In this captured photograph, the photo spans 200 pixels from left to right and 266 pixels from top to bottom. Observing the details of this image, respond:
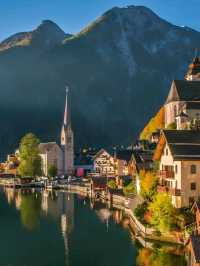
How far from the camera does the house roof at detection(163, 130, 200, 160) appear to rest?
6669 cm

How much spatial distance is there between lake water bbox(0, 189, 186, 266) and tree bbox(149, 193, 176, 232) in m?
2.72

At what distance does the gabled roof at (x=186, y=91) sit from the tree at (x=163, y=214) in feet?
166

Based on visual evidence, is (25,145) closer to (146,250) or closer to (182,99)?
(182,99)

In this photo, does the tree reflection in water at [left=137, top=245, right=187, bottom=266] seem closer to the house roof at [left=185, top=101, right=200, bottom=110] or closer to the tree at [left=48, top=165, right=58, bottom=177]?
the house roof at [left=185, top=101, right=200, bottom=110]

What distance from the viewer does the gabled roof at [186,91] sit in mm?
114556

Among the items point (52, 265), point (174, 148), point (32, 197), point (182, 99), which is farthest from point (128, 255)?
point (32, 197)

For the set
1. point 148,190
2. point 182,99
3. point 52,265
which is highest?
point 182,99

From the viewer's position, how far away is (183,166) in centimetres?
6675

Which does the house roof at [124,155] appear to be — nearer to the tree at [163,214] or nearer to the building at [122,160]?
the building at [122,160]

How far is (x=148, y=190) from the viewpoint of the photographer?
79938 mm

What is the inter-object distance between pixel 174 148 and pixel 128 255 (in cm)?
1517

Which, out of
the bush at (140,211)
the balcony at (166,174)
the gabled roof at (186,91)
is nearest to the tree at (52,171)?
the gabled roof at (186,91)

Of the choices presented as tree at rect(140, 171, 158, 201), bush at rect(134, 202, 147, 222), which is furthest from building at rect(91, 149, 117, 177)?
bush at rect(134, 202, 147, 222)

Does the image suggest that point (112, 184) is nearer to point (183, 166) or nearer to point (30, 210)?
point (30, 210)
